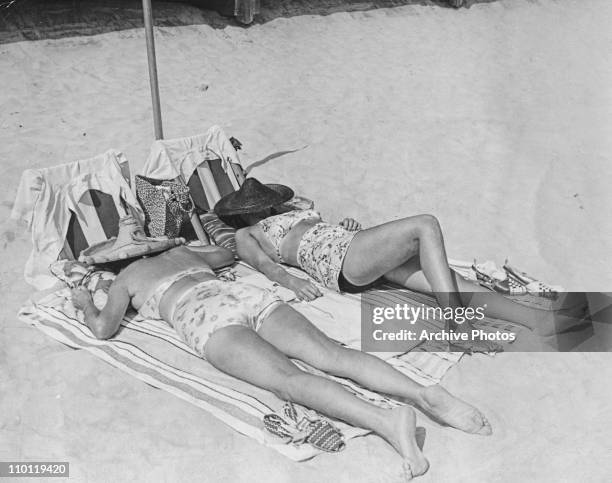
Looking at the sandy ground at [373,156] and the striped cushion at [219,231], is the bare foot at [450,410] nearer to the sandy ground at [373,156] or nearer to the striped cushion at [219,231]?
the sandy ground at [373,156]

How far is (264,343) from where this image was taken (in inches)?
127

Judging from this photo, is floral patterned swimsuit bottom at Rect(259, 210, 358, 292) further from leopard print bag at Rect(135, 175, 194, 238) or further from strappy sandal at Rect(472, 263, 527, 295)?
strappy sandal at Rect(472, 263, 527, 295)

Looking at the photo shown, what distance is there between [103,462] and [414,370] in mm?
1546

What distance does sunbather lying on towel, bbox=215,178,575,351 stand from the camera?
3588 mm

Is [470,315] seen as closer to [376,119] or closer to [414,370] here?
[414,370]

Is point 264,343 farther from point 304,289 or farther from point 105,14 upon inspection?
point 105,14

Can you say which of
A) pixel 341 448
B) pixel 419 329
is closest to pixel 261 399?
pixel 341 448

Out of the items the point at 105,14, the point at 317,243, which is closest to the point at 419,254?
the point at 317,243

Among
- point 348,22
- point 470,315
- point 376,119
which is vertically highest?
point 348,22

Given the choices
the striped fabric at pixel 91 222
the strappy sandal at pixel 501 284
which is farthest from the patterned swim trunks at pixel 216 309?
the strappy sandal at pixel 501 284

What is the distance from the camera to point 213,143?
523 centimetres

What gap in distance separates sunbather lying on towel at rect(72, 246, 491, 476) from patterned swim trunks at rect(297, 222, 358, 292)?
557 mm

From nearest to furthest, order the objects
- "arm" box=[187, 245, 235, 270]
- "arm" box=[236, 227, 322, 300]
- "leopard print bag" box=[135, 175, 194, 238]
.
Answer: "arm" box=[236, 227, 322, 300], "arm" box=[187, 245, 235, 270], "leopard print bag" box=[135, 175, 194, 238]

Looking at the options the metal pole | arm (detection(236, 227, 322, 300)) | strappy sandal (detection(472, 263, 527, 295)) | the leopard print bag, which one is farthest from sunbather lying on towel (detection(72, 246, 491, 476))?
the metal pole
